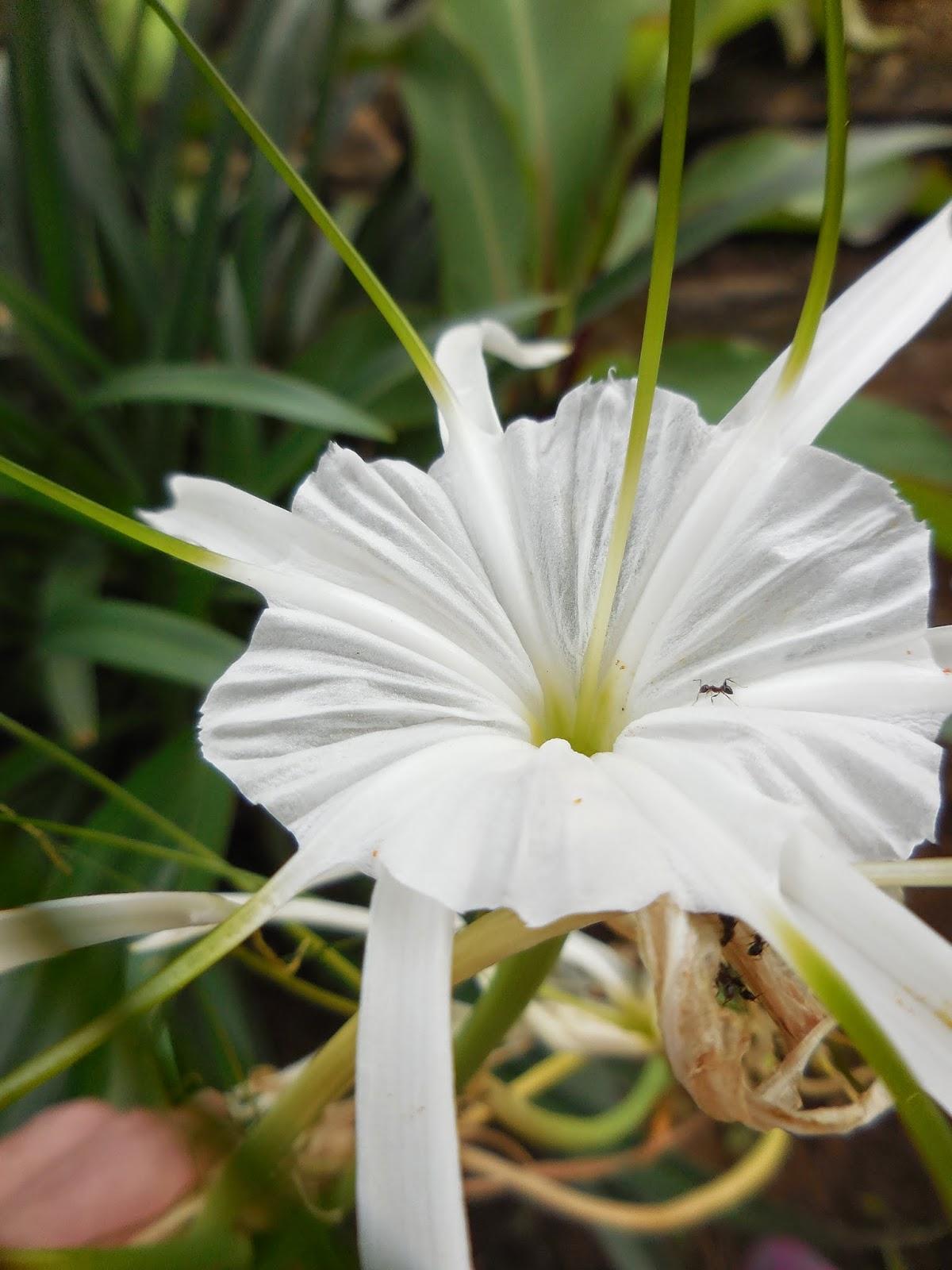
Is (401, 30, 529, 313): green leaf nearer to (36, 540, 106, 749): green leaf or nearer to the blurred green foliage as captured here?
the blurred green foliage

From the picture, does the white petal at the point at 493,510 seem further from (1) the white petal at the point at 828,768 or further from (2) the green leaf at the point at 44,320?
(2) the green leaf at the point at 44,320

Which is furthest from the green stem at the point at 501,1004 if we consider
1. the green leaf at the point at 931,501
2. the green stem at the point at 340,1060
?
the green leaf at the point at 931,501

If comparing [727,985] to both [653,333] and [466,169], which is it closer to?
[653,333]

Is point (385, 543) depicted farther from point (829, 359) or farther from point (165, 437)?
point (165, 437)

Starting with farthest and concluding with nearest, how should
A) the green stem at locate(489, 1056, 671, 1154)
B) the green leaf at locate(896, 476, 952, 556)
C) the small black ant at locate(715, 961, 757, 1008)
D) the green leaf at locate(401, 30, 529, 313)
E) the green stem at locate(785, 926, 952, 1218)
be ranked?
the green leaf at locate(401, 30, 529, 313) < the green leaf at locate(896, 476, 952, 556) < the green stem at locate(489, 1056, 671, 1154) < the small black ant at locate(715, 961, 757, 1008) < the green stem at locate(785, 926, 952, 1218)

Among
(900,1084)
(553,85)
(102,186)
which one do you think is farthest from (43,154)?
(900,1084)

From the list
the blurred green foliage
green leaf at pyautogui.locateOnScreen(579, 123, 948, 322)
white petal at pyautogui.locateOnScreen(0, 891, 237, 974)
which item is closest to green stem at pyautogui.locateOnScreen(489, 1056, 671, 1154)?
the blurred green foliage
